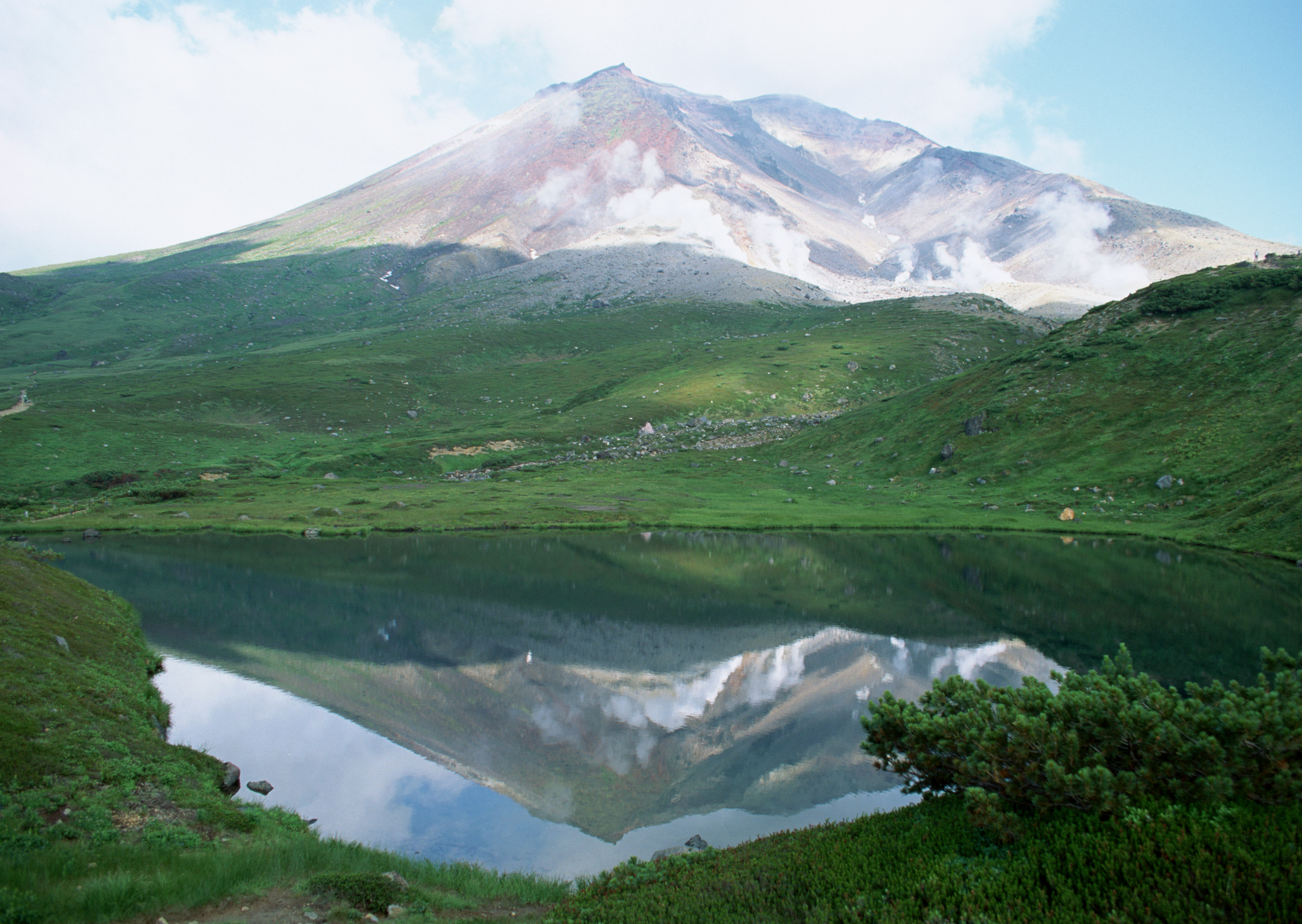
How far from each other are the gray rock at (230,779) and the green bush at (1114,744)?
17082 mm

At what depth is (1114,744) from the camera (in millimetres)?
9672

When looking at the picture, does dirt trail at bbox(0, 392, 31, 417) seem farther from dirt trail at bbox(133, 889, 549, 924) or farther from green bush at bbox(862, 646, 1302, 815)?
green bush at bbox(862, 646, 1302, 815)

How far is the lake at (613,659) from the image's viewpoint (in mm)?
18547

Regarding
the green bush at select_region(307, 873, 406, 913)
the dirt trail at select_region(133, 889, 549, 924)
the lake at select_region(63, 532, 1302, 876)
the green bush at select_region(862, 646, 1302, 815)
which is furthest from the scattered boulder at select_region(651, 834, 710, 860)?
the green bush at select_region(307, 873, 406, 913)

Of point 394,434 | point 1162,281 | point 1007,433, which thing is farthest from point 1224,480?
point 394,434

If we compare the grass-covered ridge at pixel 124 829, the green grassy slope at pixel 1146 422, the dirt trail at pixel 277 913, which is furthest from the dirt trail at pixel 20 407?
the dirt trail at pixel 277 913

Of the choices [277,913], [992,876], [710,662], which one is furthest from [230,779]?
[992,876]

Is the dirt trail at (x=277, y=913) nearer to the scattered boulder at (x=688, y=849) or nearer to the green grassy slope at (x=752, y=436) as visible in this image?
the scattered boulder at (x=688, y=849)

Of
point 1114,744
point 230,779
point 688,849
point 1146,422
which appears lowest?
point 688,849

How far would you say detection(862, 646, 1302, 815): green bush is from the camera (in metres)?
8.31

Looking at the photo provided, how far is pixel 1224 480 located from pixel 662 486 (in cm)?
5514

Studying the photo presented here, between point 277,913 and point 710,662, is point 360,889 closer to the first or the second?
point 277,913

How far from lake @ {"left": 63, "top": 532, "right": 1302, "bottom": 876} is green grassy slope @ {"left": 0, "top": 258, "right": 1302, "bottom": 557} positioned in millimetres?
13309

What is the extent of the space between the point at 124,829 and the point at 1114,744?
56.1 feet
